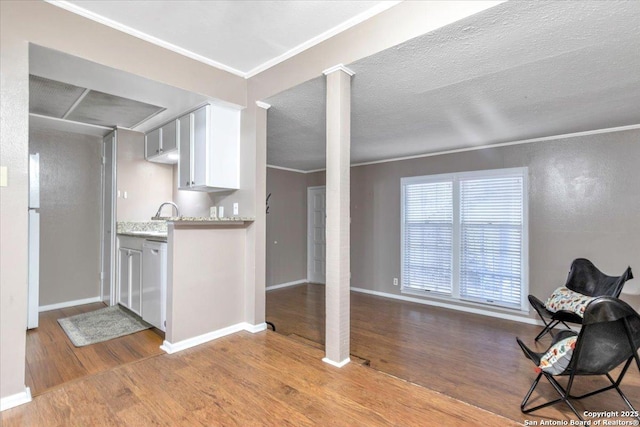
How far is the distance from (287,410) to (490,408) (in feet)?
5.00

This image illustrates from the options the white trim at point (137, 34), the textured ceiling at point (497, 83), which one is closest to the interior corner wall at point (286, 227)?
the textured ceiling at point (497, 83)

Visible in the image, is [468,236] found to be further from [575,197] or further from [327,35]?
[327,35]

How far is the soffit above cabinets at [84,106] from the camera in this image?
114 inches

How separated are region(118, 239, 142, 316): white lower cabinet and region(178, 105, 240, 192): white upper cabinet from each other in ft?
3.08

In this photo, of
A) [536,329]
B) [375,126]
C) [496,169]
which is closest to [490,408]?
[536,329]

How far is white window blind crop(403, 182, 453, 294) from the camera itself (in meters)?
5.04

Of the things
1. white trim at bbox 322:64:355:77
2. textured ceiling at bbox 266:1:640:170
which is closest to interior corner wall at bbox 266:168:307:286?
textured ceiling at bbox 266:1:640:170

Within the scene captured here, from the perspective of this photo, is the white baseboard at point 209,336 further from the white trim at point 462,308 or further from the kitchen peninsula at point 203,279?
the white trim at point 462,308

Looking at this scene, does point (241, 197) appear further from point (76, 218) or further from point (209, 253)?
point (76, 218)

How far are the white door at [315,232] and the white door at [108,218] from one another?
3817 millimetres

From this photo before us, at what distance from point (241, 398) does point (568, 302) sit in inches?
130

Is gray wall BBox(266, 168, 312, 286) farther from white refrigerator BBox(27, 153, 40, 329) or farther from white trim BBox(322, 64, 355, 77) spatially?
white trim BBox(322, 64, 355, 77)

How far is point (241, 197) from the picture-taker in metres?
3.26

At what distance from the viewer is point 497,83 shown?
2574 mm
